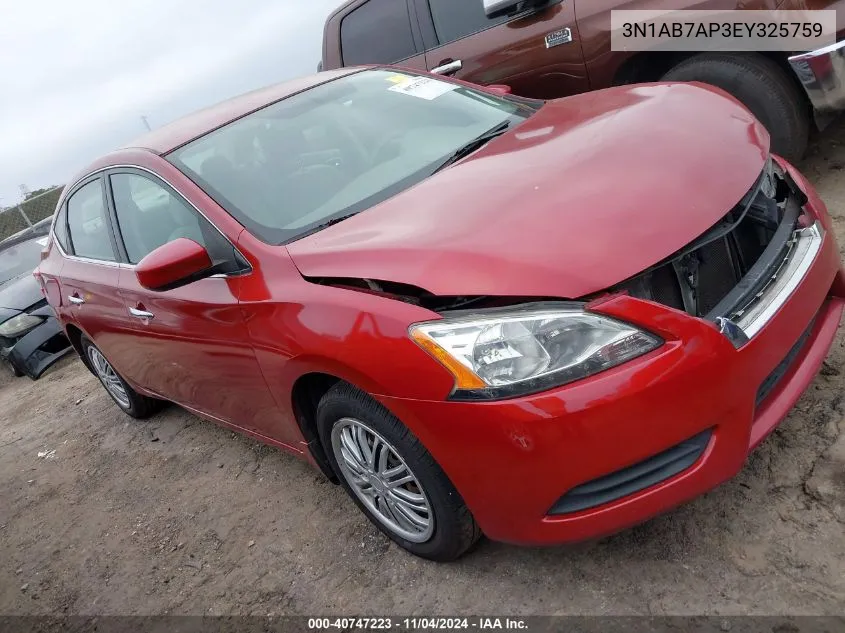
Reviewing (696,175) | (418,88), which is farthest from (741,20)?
(696,175)

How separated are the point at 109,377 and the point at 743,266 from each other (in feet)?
13.2

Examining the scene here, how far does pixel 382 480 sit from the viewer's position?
7.50 feet

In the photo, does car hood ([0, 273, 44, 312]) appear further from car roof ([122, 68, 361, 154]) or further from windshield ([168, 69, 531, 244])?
windshield ([168, 69, 531, 244])

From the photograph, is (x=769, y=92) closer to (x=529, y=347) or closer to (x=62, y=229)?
(x=529, y=347)

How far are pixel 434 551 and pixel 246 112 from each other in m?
2.01

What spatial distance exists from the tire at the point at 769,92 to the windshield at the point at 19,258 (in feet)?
24.9

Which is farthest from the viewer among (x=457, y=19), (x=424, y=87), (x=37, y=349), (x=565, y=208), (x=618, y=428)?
(x=37, y=349)

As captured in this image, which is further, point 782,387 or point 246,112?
point 246,112

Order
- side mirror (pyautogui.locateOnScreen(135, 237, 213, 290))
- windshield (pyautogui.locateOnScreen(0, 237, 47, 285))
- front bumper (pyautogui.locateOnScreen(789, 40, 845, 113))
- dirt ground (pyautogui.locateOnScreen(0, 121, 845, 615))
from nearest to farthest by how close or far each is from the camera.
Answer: dirt ground (pyautogui.locateOnScreen(0, 121, 845, 615))
side mirror (pyautogui.locateOnScreen(135, 237, 213, 290))
front bumper (pyautogui.locateOnScreen(789, 40, 845, 113))
windshield (pyautogui.locateOnScreen(0, 237, 47, 285))

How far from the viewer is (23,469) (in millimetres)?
4621

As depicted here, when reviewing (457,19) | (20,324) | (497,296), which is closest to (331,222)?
(497,296)

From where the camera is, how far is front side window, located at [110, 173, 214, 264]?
2623mm

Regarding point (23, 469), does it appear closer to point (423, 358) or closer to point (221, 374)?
point (221, 374)

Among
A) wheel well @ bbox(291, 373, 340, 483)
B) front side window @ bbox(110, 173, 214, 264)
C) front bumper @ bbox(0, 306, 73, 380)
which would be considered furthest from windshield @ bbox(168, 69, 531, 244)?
front bumper @ bbox(0, 306, 73, 380)
